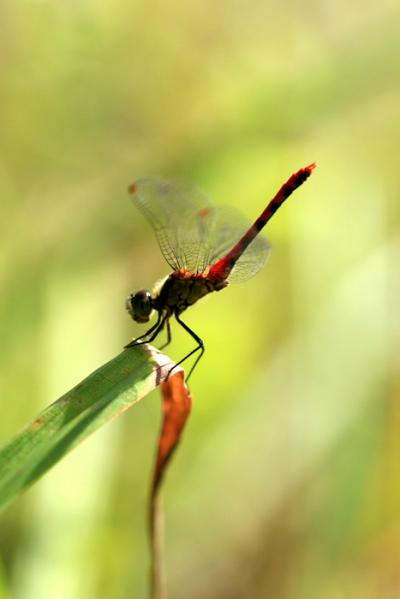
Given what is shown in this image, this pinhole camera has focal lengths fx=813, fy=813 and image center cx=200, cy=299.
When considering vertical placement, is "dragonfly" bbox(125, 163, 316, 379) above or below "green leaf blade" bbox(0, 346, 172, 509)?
above

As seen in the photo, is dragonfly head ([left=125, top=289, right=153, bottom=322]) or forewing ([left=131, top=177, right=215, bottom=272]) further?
forewing ([left=131, top=177, right=215, bottom=272])

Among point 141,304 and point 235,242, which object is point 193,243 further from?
point 141,304

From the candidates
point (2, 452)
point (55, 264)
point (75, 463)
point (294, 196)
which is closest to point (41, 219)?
point (55, 264)

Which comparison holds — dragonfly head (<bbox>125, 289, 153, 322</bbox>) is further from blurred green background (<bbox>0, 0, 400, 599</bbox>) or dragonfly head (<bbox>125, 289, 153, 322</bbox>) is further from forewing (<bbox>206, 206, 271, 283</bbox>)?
blurred green background (<bbox>0, 0, 400, 599</bbox>)

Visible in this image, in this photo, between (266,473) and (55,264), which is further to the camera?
(55,264)

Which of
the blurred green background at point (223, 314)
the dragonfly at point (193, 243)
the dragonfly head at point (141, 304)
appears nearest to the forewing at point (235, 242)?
the dragonfly at point (193, 243)

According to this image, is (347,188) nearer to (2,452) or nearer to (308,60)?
(308,60)

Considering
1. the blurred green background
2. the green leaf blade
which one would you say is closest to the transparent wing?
the blurred green background

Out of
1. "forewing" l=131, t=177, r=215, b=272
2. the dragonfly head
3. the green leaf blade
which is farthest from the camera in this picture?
"forewing" l=131, t=177, r=215, b=272
